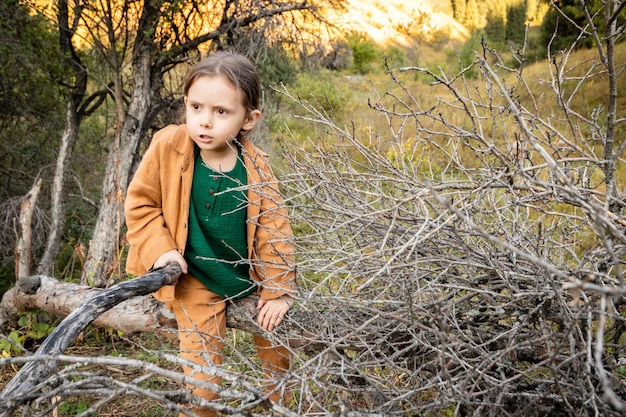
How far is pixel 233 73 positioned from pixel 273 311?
1015 millimetres

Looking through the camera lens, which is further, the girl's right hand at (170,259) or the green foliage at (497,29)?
the green foliage at (497,29)

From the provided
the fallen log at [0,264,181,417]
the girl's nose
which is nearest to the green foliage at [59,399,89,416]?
the fallen log at [0,264,181,417]

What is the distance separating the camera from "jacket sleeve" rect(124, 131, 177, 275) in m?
2.14

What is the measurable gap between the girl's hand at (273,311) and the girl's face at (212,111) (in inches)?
27.2

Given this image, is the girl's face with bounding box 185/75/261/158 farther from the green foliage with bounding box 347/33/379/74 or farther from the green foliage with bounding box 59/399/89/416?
the green foliage with bounding box 347/33/379/74

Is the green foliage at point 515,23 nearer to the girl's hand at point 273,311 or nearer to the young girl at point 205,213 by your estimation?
the young girl at point 205,213

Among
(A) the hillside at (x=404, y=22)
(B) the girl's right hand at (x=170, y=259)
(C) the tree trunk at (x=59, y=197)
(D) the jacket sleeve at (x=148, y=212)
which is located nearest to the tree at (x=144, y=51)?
(C) the tree trunk at (x=59, y=197)

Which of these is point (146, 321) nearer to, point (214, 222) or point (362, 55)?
point (214, 222)

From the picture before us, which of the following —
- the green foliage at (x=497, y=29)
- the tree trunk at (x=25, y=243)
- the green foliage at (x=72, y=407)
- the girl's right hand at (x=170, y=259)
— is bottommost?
the green foliage at (x=72, y=407)

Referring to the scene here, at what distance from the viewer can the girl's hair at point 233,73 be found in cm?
204

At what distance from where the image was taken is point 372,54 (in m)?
21.0

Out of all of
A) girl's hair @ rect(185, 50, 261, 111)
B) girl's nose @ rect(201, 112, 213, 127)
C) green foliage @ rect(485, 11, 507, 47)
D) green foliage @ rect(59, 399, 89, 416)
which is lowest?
green foliage @ rect(59, 399, 89, 416)

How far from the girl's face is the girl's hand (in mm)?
691

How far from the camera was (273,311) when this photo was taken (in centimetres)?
216
